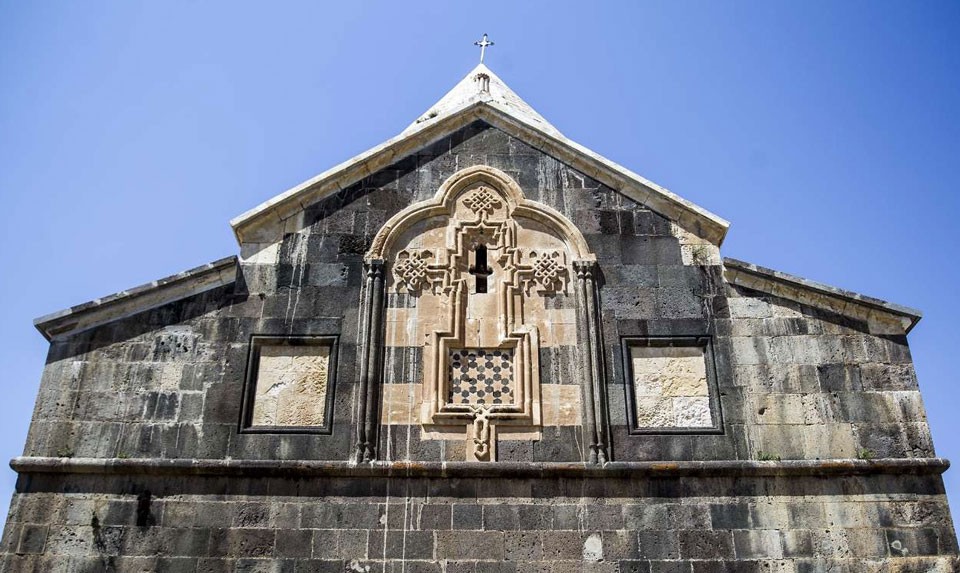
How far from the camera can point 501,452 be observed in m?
9.00

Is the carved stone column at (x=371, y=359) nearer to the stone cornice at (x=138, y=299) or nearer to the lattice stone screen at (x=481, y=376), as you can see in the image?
the lattice stone screen at (x=481, y=376)

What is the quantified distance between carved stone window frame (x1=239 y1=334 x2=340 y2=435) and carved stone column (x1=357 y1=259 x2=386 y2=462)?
0.31 m

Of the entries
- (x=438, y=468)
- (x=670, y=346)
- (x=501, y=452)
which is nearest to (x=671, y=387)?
(x=670, y=346)

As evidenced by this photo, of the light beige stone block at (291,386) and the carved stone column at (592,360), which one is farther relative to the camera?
the light beige stone block at (291,386)

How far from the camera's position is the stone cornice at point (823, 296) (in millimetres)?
9656

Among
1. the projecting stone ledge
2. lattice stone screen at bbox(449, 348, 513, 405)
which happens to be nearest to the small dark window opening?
lattice stone screen at bbox(449, 348, 513, 405)

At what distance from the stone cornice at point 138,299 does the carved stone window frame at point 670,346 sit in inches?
172

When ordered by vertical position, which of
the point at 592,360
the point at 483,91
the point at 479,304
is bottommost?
the point at 592,360

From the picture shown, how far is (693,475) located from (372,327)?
3.60 metres

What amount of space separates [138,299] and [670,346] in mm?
5725

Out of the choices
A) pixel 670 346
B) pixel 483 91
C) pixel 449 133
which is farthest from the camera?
pixel 483 91

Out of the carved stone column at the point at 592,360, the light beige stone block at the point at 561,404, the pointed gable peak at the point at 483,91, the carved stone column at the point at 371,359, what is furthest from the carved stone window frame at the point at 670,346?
the pointed gable peak at the point at 483,91

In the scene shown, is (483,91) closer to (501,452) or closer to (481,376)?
(481,376)

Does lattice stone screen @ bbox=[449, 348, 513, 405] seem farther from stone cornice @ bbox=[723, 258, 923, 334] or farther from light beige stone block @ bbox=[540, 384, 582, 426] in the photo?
stone cornice @ bbox=[723, 258, 923, 334]
